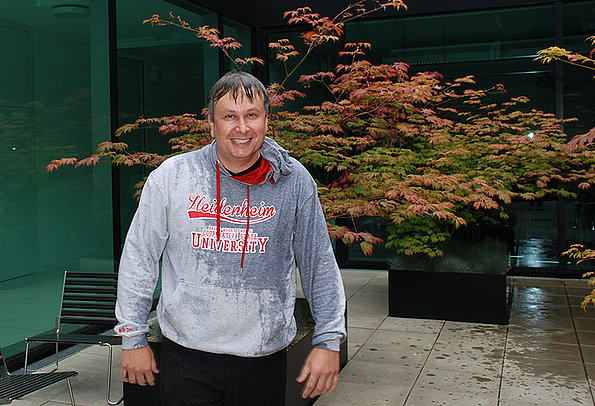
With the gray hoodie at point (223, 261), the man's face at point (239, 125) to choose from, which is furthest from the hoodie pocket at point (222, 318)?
the man's face at point (239, 125)

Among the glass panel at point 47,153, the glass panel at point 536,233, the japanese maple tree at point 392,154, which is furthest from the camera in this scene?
the glass panel at point 536,233

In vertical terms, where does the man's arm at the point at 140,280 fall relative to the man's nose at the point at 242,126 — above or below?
below

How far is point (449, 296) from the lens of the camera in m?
6.42

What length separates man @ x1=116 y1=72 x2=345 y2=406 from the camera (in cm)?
194

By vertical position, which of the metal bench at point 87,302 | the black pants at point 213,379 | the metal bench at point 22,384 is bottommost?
the metal bench at point 22,384

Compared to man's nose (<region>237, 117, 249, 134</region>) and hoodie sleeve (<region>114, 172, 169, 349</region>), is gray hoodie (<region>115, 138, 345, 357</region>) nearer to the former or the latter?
hoodie sleeve (<region>114, 172, 169, 349</region>)

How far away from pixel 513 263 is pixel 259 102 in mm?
7766

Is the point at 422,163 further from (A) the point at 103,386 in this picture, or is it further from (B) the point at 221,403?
(B) the point at 221,403

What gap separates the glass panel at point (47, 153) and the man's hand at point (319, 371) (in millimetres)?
3972

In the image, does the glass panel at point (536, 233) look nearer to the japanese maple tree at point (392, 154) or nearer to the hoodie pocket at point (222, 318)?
the japanese maple tree at point (392, 154)

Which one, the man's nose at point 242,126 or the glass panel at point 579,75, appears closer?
the man's nose at point 242,126

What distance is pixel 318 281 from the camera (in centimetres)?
206

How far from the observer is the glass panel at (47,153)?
17.0ft

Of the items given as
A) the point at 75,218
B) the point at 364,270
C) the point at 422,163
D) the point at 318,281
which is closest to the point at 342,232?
the point at 422,163
